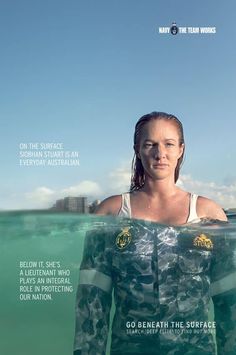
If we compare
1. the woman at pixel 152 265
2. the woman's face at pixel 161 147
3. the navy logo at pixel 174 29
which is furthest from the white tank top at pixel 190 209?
the navy logo at pixel 174 29

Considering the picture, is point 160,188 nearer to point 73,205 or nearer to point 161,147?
point 161,147

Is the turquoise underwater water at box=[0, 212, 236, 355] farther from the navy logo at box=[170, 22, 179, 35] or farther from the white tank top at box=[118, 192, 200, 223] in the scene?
the navy logo at box=[170, 22, 179, 35]

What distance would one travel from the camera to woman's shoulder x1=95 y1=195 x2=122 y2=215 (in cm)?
192

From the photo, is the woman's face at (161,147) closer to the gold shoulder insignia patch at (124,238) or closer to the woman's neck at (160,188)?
the woman's neck at (160,188)

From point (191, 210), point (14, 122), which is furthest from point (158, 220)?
point (14, 122)

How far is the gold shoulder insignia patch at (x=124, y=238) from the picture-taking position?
193 centimetres

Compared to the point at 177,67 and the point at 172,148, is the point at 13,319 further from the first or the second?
the point at 177,67

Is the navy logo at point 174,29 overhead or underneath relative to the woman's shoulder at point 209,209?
overhead

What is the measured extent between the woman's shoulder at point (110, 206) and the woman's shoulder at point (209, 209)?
362mm

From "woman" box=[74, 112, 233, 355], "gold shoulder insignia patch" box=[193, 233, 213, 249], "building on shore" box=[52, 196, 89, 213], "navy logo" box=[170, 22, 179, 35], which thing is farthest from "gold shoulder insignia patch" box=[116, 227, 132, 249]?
"navy logo" box=[170, 22, 179, 35]

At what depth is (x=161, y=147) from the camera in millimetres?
1986

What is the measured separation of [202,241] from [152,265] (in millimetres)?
251

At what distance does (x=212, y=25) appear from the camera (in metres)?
1.99

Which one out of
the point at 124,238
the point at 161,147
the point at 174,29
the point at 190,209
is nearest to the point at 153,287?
the point at 124,238
